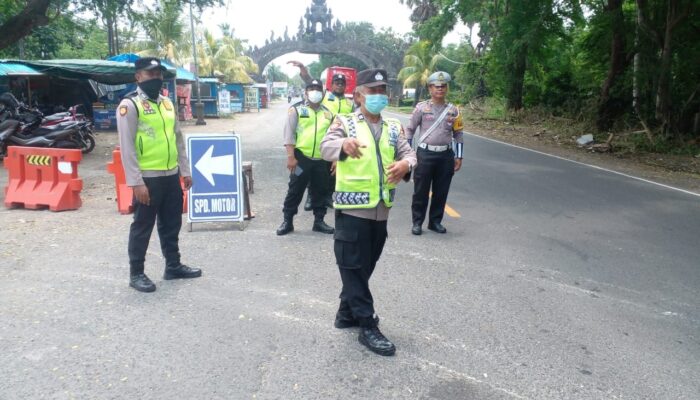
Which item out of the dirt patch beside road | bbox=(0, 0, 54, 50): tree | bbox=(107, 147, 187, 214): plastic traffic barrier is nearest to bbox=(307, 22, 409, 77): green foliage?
the dirt patch beside road

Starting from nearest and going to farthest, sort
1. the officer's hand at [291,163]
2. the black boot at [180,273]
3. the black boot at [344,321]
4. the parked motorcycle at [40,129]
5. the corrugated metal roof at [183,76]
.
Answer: the black boot at [344,321] → the black boot at [180,273] → the officer's hand at [291,163] → the parked motorcycle at [40,129] → the corrugated metal roof at [183,76]

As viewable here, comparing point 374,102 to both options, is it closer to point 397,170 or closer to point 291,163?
point 397,170

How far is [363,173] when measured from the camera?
3551 millimetres

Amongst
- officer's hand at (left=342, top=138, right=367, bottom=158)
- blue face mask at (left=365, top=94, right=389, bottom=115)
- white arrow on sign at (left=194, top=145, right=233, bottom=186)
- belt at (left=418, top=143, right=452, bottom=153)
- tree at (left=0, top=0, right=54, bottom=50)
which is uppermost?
tree at (left=0, top=0, right=54, bottom=50)

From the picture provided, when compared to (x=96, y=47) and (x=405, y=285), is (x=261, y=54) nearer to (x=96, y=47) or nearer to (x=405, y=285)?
(x=96, y=47)

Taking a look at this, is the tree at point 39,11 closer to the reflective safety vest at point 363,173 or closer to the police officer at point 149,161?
the police officer at point 149,161

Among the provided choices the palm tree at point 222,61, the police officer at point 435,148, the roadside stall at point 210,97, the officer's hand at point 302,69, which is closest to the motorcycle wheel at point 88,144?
the officer's hand at point 302,69

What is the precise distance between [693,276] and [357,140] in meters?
4.01

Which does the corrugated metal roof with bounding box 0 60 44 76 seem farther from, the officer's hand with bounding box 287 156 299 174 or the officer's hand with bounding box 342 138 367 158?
the officer's hand with bounding box 342 138 367 158

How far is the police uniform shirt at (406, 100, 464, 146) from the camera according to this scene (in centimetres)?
649

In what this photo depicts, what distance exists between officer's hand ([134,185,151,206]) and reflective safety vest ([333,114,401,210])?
5.80ft

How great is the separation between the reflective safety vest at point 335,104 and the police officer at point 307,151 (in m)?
0.10

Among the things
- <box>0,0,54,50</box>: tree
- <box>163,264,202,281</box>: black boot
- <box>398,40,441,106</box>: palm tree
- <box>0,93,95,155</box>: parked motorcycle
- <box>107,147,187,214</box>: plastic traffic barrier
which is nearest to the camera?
<box>163,264,202,281</box>: black boot

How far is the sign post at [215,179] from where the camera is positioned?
6.70 meters
